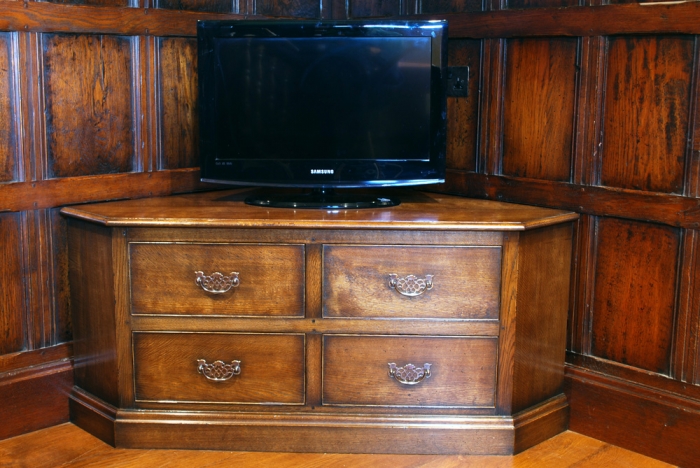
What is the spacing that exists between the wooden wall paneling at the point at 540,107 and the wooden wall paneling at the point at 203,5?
991 mm

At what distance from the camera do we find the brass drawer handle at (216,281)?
257 cm

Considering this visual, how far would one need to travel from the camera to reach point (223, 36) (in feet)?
9.06

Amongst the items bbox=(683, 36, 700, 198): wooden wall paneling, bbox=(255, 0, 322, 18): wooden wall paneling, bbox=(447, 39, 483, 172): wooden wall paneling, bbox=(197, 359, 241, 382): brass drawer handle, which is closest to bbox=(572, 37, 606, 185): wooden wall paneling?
bbox=(683, 36, 700, 198): wooden wall paneling

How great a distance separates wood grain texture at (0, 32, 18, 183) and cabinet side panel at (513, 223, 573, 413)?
5.11ft

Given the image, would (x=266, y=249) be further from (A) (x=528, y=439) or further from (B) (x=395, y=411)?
(A) (x=528, y=439)

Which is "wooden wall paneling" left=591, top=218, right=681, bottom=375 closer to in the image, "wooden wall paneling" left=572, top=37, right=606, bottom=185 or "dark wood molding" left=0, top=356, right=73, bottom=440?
"wooden wall paneling" left=572, top=37, right=606, bottom=185

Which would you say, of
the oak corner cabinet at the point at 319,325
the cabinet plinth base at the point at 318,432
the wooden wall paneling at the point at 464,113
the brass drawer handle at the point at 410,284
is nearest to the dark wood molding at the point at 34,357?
the oak corner cabinet at the point at 319,325

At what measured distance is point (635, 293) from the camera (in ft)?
8.64

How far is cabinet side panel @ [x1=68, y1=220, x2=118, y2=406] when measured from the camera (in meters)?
2.60

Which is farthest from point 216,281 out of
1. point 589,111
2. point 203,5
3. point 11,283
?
point 589,111

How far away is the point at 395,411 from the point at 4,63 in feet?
5.17

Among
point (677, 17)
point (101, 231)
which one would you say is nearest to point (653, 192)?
point (677, 17)

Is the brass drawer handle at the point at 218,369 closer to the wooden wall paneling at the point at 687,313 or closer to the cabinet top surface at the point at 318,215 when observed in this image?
the cabinet top surface at the point at 318,215

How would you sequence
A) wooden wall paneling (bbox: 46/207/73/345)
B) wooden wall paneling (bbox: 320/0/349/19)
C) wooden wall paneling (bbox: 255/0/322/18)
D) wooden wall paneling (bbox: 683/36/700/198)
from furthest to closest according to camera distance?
wooden wall paneling (bbox: 320/0/349/19), wooden wall paneling (bbox: 255/0/322/18), wooden wall paneling (bbox: 46/207/73/345), wooden wall paneling (bbox: 683/36/700/198)
